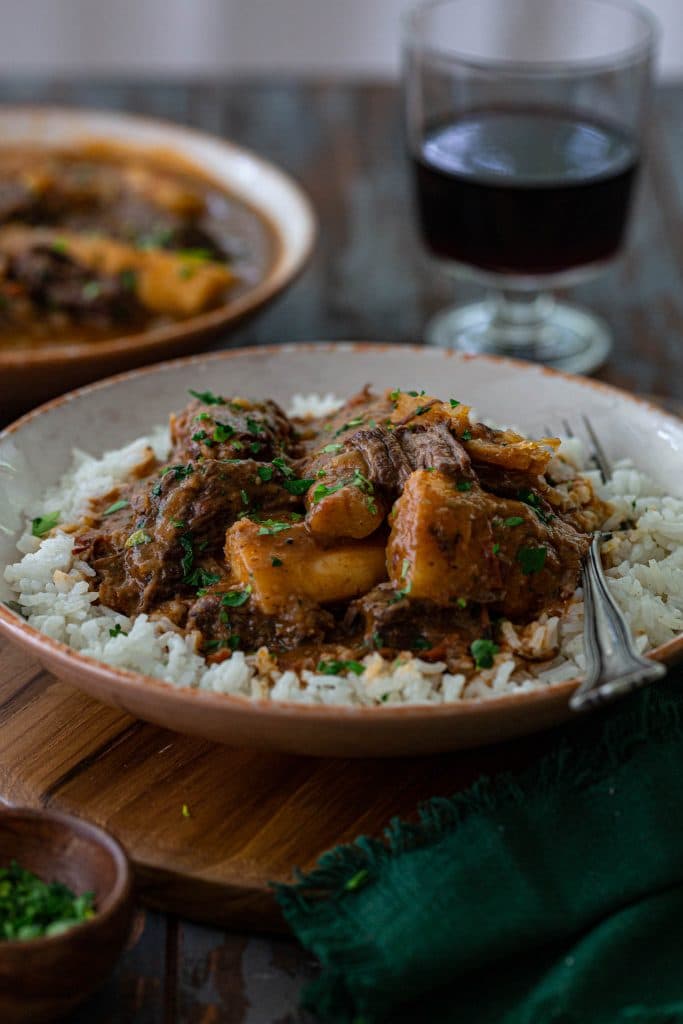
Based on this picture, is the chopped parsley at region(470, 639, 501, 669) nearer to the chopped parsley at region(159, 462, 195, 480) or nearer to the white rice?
the white rice

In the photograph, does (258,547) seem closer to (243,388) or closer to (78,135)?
(243,388)

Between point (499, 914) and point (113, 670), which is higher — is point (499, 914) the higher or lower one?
the lower one

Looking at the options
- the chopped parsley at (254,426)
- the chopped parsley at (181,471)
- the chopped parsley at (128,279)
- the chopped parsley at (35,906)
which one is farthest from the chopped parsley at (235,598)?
the chopped parsley at (128,279)

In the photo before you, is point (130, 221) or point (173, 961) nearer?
point (173, 961)

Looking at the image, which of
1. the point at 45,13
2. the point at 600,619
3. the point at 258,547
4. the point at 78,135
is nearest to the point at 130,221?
the point at 78,135

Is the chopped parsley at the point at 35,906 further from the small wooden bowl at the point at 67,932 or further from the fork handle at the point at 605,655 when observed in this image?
the fork handle at the point at 605,655

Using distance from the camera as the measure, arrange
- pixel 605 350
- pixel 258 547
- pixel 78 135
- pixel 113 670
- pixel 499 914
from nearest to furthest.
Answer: pixel 499 914 → pixel 113 670 → pixel 258 547 → pixel 605 350 → pixel 78 135
